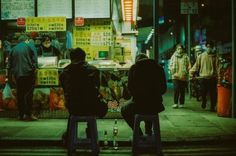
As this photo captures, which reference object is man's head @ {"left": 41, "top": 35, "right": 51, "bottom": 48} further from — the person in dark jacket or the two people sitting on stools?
the person in dark jacket

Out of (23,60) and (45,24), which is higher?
(45,24)

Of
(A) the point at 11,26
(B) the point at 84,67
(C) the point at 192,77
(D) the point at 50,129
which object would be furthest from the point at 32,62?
(C) the point at 192,77

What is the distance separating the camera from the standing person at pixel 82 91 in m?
7.82

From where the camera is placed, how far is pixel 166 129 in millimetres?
10180

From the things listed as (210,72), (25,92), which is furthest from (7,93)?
(210,72)

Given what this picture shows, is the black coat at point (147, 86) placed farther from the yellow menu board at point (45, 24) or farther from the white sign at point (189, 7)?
the white sign at point (189, 7)

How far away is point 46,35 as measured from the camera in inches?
542

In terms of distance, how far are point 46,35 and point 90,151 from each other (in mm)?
6301

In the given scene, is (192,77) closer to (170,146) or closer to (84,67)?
(170,146)

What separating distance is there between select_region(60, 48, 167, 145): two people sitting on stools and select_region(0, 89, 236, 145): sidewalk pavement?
46.3 inches

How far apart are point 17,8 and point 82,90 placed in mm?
6380

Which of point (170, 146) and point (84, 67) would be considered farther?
point (170, 146)

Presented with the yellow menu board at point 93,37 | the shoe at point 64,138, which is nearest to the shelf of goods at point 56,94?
the yellow menu board at point 93,37

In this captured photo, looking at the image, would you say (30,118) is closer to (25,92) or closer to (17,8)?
(25,92)
